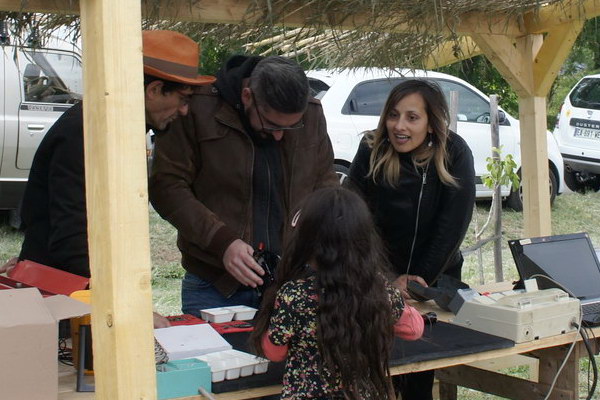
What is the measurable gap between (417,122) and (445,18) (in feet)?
2.05

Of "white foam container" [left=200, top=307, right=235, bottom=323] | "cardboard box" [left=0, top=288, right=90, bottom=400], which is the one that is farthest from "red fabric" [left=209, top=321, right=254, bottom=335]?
"cardboard box" [left=0, top=288, right=90, bottom=400]

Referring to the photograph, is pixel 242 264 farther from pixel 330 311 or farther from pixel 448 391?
pixel 448 391

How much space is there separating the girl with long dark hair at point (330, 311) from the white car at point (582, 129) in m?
9.02

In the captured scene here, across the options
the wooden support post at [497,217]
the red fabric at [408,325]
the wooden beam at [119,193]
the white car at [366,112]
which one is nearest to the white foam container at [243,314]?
the red fabric at [408,325]

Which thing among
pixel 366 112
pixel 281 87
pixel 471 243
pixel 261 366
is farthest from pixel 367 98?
pixel 261 366

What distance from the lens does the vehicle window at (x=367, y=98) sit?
813cm

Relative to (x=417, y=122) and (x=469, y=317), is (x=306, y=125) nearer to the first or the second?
(x=417, y=122)

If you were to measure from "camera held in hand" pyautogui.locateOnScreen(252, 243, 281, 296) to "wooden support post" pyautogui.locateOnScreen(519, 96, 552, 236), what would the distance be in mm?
1988

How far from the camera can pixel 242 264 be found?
282cm

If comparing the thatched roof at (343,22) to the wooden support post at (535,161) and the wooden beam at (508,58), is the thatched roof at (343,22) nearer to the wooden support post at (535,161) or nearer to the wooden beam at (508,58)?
the wooden beam at (508,58)

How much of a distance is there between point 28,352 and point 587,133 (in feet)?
32.0

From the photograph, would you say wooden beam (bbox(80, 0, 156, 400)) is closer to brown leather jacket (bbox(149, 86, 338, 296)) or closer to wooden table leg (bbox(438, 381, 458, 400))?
brown leather jacket (bbox(149, 86, 338, 296))

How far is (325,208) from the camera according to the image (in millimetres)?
2275

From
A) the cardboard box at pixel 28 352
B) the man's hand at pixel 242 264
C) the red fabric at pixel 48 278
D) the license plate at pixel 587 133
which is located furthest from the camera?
the license plate at pixel 587 133
